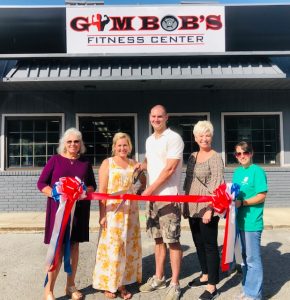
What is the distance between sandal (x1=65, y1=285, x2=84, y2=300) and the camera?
146 inches

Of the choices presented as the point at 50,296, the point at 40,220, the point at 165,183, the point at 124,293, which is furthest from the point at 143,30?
the point at 50,296

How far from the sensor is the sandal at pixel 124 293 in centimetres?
373

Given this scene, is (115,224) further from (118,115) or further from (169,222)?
(118,115)

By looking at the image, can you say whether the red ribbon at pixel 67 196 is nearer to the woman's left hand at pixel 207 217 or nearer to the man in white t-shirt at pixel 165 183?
the man in white t-shirt at pixel 165 183

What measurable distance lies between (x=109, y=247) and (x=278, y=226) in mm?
4601

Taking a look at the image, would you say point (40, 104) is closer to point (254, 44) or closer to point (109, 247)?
point (254, 44)

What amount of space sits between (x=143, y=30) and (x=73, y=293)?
632cm

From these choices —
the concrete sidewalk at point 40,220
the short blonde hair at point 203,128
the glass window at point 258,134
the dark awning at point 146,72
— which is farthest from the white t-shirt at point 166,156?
the glass window at point 258,134

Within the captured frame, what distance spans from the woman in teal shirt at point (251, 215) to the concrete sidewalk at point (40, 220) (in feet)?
11.2

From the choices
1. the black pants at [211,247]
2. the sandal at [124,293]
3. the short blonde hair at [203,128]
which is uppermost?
the short blonde hair at [203,128]

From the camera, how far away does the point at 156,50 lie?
8273 millimetres

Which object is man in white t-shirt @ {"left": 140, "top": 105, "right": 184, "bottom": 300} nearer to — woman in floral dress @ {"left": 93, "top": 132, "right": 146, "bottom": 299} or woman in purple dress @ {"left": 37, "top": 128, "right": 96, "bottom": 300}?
woman in floral dress @ {"left": 93, "top": 132, "right": 146, "bottom": 299}

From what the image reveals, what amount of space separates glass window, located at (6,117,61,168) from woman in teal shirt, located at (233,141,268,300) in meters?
6.87

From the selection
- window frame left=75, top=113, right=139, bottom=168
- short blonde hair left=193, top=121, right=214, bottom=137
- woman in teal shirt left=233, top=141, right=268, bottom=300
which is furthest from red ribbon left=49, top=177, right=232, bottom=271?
window frame left=75, top=113, right=139, bottom=168
